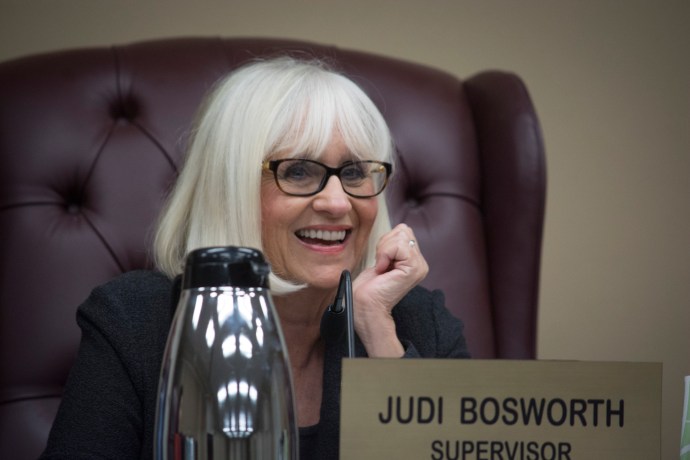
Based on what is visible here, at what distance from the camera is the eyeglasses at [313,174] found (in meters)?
1.26

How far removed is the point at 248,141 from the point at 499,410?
28.5 inches

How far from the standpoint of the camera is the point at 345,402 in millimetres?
640

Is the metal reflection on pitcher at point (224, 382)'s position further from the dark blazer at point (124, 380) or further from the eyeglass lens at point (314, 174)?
the eyeglass lens at point (314, 174)

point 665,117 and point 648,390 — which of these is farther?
point 665,117

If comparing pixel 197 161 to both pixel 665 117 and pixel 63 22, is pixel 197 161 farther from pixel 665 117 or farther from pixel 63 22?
pixel 665 117

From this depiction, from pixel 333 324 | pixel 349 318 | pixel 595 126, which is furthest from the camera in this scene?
pixel 595 126

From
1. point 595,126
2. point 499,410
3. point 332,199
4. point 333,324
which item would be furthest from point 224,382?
point 595,126

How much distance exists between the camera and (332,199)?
1260 mm

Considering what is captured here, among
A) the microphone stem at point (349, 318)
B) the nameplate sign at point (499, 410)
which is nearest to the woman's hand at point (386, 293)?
the microphone stem at point (349, 318)

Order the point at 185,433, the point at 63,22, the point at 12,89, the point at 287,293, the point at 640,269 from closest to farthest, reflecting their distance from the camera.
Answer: the point at 185,433 → the point at 287,293 → the point at 12,89 → the point at 63,22 → the point at 640,269

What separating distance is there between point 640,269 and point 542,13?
1.82 ft

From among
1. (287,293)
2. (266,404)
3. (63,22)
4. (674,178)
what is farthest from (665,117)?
(266,404)

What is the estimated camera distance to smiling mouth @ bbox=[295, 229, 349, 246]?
129 cm

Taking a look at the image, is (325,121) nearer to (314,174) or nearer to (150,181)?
(314,174)
